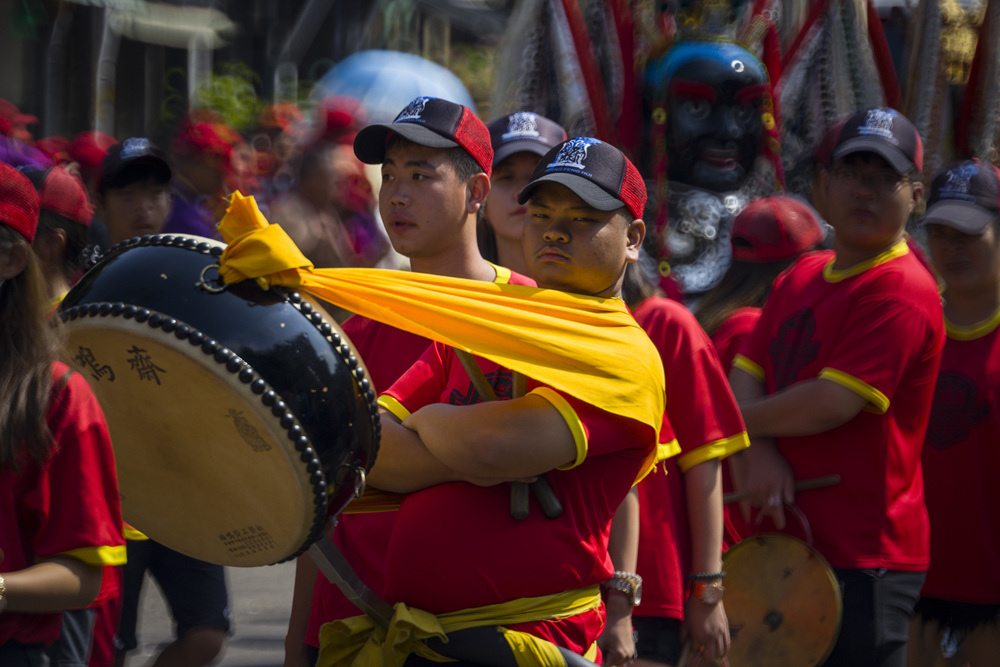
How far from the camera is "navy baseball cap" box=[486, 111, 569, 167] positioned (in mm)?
4188

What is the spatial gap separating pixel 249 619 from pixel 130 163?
2.74 metres

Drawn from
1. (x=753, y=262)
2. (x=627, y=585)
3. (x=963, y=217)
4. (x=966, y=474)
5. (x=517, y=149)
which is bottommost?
(x=966, y=474)

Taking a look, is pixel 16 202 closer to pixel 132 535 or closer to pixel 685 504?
pixel 132 535

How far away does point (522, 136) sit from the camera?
4254 mm

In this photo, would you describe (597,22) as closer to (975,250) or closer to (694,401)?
(975,250)

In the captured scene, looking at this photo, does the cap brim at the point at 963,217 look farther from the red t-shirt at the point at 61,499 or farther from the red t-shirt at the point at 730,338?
the red t-shirt at the point at 61,499

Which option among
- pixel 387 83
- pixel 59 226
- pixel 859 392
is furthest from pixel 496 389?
pixel 387 83

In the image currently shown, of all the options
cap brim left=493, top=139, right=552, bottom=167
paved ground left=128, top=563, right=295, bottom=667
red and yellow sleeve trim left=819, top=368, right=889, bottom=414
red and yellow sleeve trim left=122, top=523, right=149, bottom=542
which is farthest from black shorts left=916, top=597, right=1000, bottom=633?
paved ground left=128, top=563, right=295, bottom=667

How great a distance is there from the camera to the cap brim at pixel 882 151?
12.6ft

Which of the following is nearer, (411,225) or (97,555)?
(97,555)

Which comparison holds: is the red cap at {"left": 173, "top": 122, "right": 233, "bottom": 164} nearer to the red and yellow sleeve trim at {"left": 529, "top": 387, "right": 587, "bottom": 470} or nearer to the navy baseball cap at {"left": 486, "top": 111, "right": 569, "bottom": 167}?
the navy baseball cap at {"left": 486, "top": 111, "right": 569, "bottom": 167}

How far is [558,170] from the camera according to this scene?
2.54 m

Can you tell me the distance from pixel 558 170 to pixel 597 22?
5.11 metres

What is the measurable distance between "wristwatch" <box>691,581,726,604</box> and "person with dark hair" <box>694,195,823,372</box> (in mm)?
1252
